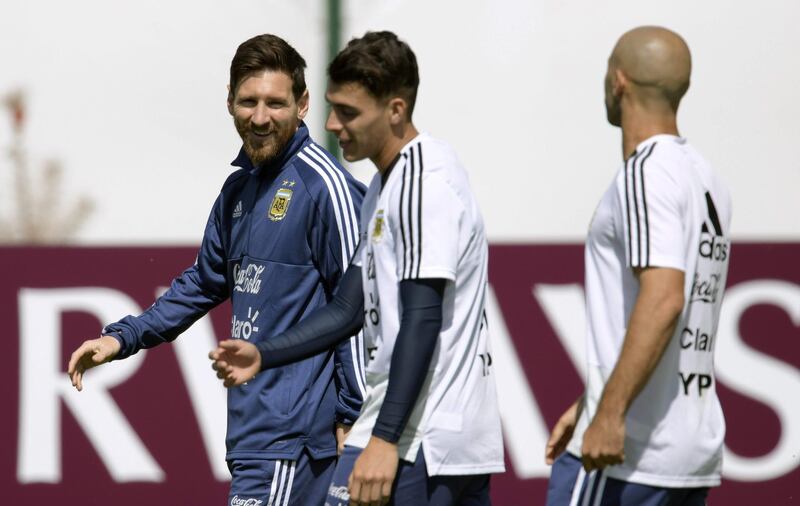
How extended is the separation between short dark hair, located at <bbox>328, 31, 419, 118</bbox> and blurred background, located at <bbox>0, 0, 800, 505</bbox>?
3.56 m

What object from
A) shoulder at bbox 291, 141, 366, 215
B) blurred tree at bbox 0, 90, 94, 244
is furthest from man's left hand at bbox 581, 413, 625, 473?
blurred tree at bbox 0, 90, 94, 244

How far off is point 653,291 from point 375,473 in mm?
729

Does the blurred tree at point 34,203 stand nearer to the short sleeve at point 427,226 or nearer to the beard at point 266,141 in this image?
the beard at point 266,141

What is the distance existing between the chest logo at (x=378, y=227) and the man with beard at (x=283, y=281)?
0.80m

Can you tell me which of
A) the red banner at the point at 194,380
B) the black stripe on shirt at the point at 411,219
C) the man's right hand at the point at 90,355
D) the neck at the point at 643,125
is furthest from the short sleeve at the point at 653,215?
the red banner at the point at 194,380

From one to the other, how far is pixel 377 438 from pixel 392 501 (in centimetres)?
17

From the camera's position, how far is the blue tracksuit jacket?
4.14 meters

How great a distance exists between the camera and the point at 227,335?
6730 mm

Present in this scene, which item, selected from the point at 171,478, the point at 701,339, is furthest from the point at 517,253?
the point at 701,339

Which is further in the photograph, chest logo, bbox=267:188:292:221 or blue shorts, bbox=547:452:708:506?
chest logo, bbox=267:188:292:221

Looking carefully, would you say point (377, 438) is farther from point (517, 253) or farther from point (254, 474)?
point (517, 253)

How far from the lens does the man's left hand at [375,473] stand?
3129 mm

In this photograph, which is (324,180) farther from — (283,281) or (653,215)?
(653,215)

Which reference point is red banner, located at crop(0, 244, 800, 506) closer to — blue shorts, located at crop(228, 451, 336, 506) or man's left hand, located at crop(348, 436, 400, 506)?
blue shorts, located at crop(228, 451, 336, 506)
